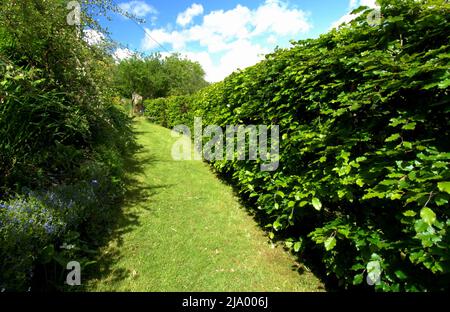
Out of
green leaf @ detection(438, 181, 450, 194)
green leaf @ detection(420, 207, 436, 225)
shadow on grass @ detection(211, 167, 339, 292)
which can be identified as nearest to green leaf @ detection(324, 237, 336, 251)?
shadow on grass @ detection(211, 167, 339, 292)

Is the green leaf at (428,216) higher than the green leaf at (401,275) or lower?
higher

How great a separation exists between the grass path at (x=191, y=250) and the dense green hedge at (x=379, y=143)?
0.73 m

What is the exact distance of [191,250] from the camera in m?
3.73

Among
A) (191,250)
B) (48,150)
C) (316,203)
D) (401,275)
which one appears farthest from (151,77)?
(401,275)

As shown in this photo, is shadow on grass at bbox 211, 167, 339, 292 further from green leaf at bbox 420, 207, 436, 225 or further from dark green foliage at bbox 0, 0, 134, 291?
dark green foliage at bbox 0, 0, 134, 291

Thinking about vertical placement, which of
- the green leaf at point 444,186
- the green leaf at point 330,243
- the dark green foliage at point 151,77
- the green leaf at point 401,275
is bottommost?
the green leaf at point 401,275

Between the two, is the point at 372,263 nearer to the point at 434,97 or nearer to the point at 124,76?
the point at 434,97

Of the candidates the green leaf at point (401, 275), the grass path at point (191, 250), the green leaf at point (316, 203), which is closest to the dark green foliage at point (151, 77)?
the grass path at point (191, 250)

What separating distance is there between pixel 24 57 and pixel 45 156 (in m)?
2.27

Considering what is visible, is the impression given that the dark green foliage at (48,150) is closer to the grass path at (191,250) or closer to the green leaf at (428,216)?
the grass path at (191,250)

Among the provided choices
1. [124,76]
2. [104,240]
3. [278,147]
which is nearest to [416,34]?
[278,147]

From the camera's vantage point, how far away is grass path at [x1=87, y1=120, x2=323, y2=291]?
3.08 meters

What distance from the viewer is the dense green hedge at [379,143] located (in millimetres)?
1749

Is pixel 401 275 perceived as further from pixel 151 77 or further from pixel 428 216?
pixel 151 77
